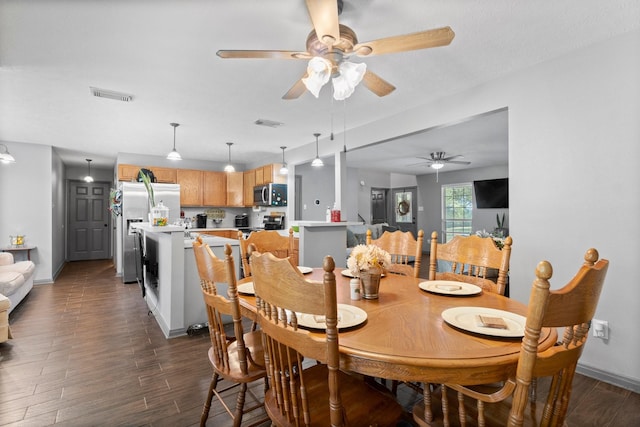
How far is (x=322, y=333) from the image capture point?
1.15 meters

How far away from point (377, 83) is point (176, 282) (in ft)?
8.45

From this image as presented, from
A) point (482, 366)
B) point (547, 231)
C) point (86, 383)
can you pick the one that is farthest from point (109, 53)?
point (547, 231)

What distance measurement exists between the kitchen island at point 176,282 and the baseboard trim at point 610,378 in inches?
127

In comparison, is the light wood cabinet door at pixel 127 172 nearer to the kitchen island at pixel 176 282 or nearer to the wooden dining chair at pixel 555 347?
the kitchen island at pixel 176 282

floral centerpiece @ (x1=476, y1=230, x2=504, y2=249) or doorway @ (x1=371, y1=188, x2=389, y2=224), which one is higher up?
doorway @ (x1=371, y1=188, x2=389, y2=224)

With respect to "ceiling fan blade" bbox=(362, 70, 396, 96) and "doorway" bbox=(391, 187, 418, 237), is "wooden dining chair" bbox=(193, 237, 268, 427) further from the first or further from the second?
"doorway" bbox=(391, 187, 418, 237)

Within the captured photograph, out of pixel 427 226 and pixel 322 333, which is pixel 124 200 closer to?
pixel 322 333

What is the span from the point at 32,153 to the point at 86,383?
16.7ft

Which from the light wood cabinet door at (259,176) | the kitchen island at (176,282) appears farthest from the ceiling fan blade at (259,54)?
the light wood cabinet door at (259,176)

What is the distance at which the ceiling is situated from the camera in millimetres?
1964

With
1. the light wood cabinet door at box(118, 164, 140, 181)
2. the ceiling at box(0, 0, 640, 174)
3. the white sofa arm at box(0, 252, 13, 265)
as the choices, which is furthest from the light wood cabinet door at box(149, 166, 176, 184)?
the white sofa arm at box(0, 252, 13, 265)

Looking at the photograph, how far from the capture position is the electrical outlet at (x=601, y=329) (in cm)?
232

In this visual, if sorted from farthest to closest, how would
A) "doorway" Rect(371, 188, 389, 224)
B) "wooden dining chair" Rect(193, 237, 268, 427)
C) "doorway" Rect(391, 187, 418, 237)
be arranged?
"doorway" Rect(371, 188, 389, 224), "doorway" Rect(391, 187, 418, 237), "wooden dining chair" Rect(193, 237, 268, 427)

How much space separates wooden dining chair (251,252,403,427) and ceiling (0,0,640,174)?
1.70 m
